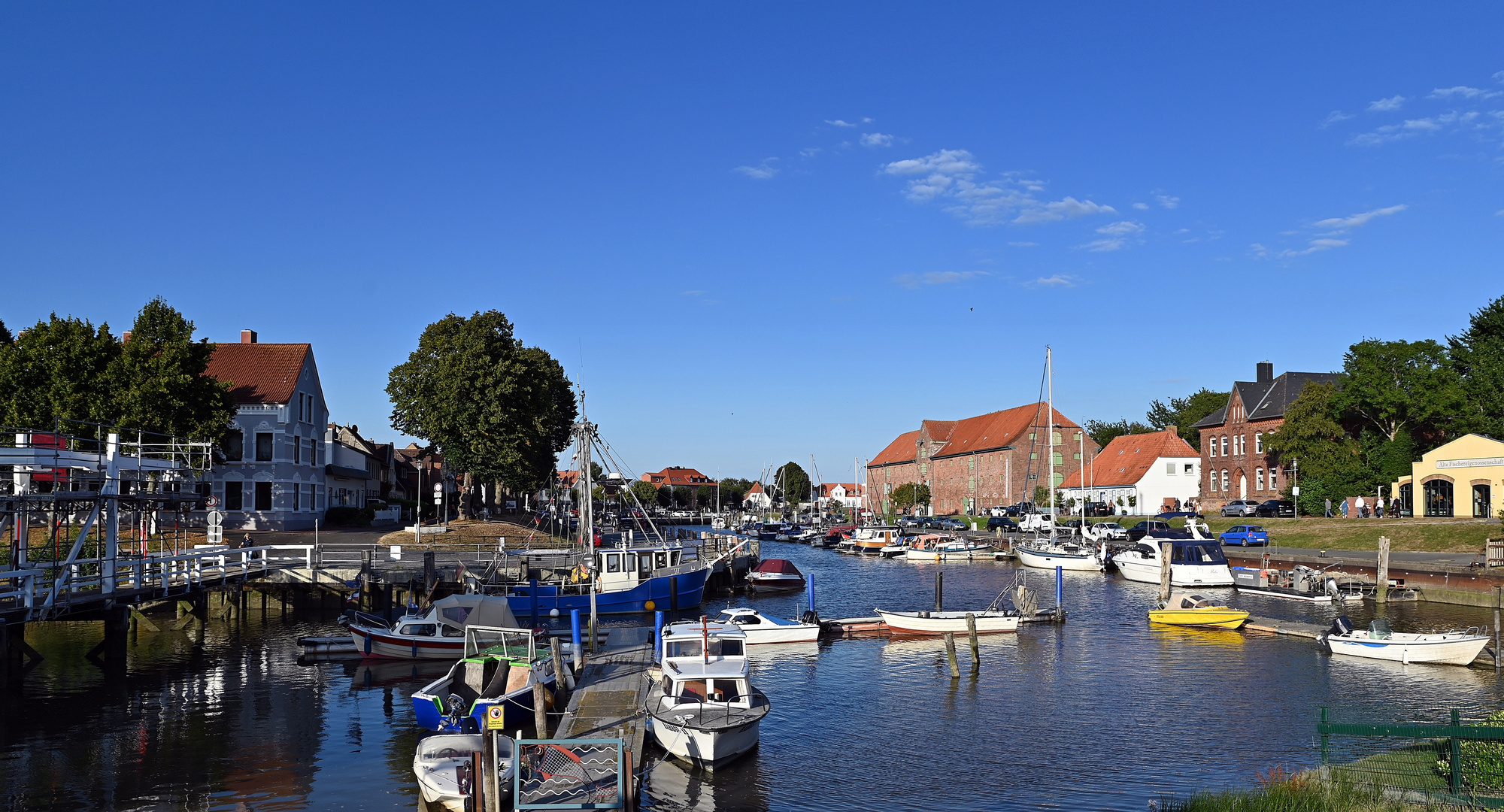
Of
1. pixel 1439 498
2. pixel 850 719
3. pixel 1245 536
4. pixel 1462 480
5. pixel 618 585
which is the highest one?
pixel 1462 480

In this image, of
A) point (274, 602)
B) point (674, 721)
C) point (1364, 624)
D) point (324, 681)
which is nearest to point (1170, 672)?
point (1364, 624)

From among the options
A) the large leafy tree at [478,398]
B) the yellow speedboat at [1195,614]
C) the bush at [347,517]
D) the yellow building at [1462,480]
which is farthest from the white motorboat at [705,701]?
the yellow building at [1462,480]

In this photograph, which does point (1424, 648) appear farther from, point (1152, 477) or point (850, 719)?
point (1152, 477)

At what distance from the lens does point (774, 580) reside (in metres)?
59.8

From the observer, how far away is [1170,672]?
32.4 meters

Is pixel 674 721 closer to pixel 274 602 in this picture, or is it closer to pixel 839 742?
pixel 839 742

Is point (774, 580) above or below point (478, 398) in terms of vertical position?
below

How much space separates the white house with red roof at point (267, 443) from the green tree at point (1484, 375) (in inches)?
2986

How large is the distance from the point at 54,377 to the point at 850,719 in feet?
159

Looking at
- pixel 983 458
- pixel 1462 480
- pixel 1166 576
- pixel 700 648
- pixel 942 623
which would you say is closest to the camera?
pixel 700 648

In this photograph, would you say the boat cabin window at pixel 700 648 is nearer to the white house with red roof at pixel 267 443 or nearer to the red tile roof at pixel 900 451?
the white house with red roof at pixel 267 443

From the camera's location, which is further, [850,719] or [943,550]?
[943,550]

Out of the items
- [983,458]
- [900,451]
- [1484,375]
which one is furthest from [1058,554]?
[900,451]

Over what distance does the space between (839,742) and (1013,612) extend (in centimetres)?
1987
